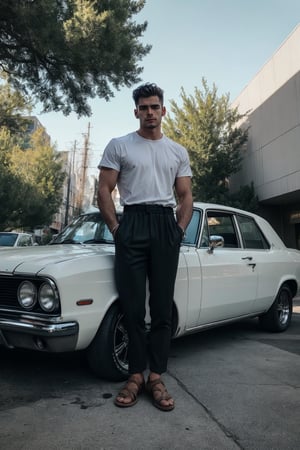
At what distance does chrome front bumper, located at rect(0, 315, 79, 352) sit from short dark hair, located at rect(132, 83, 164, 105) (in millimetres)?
1763

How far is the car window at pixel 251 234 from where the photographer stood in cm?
524

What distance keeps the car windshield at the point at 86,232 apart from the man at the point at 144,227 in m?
1.07

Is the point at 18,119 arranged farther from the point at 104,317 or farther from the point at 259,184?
the point at 104,317

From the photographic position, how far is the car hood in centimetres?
310

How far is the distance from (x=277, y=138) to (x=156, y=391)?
47.6 feet

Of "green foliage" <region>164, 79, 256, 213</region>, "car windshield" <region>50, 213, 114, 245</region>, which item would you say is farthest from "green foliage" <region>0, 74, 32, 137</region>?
"car windshield" <region>50, 213, 114, 245</region>

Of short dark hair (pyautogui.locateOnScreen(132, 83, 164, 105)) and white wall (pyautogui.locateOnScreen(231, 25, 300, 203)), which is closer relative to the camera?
short dark hair (pyautogui.locateOnScreen(132, 83, 164, 105))

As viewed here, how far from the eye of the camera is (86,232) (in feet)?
14.5

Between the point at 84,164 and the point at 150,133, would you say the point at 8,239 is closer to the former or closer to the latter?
the point at 150,133

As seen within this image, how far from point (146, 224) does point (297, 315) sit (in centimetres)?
553

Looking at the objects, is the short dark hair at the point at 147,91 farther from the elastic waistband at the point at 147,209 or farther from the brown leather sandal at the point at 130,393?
the brown leather sandal at the point at 130,393

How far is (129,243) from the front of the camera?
3023mm

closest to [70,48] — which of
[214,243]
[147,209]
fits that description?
[214,243]

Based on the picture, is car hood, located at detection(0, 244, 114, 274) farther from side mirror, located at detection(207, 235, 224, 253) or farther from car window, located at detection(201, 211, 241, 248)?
car window, located at detection(201, 211, 241, 248)
